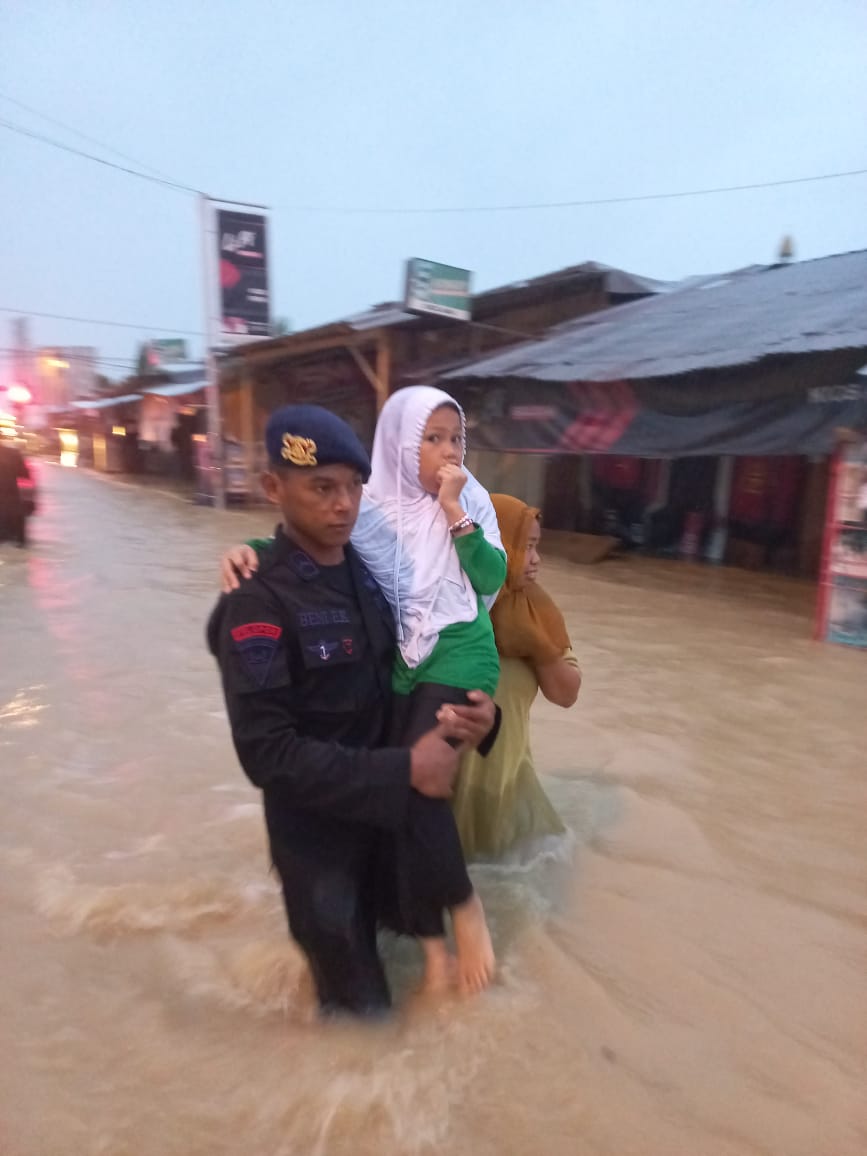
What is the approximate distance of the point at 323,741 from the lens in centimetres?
181

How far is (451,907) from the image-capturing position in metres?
2.01

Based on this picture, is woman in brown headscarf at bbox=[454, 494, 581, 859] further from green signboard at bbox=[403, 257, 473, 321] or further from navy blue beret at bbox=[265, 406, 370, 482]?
green signboard at bbox=[403, 257, 473, 321]

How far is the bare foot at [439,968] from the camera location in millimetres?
2055

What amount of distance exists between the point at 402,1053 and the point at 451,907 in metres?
0.36

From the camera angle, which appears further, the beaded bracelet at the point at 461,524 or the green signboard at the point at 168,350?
the green signboard at the point at 168,350

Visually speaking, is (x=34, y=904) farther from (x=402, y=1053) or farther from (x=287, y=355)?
(x=287, y=355)

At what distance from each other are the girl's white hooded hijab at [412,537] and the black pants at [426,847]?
0.36 feet

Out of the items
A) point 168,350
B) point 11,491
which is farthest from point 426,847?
point 168,350

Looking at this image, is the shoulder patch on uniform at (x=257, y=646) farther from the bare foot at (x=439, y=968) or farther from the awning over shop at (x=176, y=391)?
the awning over shop at (x=176, y=391)

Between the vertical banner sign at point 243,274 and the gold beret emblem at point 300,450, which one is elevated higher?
the vertical banner sign at point 243,274

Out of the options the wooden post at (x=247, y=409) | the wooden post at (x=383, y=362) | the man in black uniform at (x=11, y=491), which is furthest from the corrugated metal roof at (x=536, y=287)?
the man in black uniform at (x=11, y=491)

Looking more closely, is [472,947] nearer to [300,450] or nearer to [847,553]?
[300,450]

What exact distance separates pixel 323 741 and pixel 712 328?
8492 mm

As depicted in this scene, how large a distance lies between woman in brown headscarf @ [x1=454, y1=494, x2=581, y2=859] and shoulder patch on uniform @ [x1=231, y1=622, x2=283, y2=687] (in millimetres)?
805
